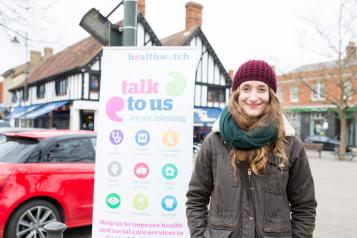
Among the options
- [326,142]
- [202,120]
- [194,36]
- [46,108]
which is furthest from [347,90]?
[46,108]

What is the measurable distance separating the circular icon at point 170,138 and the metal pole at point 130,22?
1.27 meters

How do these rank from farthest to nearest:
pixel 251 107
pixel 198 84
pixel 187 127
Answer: pixel 198 84, pixel 187 127, pixel 251 107

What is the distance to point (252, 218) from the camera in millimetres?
2047

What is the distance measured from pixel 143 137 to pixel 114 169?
433 millimetres

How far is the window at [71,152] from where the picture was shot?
5.22 m

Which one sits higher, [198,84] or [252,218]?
[198,84]

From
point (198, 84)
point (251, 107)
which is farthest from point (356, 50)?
point (251, 107)

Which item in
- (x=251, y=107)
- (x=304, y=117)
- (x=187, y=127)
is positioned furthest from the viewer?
(x=304, y=117)

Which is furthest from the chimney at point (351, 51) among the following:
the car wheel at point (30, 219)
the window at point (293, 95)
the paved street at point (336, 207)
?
the car wheel at point (30, 219)

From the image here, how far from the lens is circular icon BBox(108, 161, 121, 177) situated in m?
3.65

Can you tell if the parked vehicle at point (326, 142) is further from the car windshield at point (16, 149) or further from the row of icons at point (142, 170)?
the row of icons at point (142, 170)

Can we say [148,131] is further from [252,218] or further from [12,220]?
[12,220]

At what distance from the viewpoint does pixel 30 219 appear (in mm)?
4836

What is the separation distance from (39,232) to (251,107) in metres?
3.82
